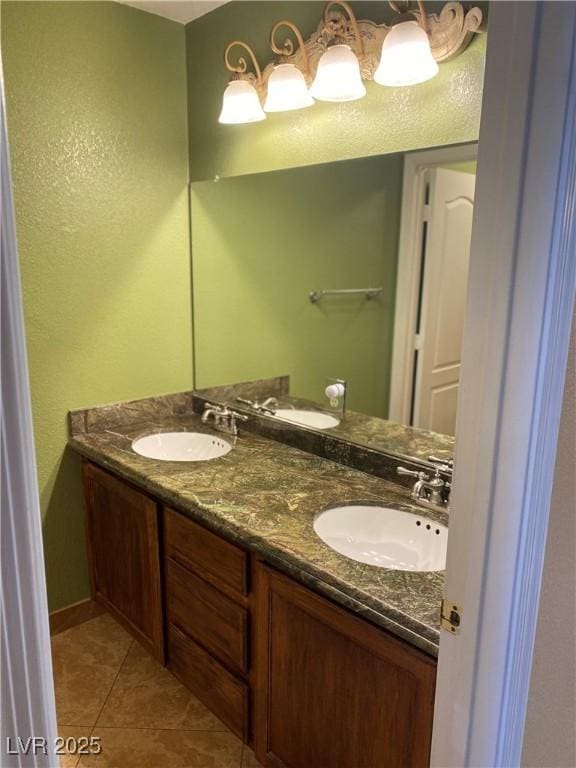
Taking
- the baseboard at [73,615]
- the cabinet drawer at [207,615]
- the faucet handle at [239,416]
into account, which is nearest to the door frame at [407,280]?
the faucet handle at [239,416]

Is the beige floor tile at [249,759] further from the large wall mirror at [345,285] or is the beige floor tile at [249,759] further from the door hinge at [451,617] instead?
the door hinge at [451,617]

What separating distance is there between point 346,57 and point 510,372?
51.4 inches

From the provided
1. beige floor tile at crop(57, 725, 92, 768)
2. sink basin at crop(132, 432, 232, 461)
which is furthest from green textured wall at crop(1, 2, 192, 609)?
beige floor tile at crop(57, 725, 92, 768)

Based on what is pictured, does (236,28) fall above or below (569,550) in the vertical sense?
above

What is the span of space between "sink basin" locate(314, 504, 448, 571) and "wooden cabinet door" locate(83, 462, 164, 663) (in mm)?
652

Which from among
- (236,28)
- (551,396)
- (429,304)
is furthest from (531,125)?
(236,28)

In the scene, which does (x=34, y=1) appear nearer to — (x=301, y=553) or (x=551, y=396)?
(x=301, y=553)

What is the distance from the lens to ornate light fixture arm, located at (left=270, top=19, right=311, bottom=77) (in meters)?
1.83

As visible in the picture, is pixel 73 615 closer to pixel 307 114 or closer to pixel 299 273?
pixel 299 273

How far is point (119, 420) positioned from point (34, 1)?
1.55 metres

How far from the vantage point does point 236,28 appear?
6.93 ft

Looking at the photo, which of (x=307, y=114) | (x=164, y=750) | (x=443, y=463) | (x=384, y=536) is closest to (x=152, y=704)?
(x=164, y=750)

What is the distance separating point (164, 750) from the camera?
1780 mm

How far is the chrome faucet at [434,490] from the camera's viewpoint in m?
1.60
